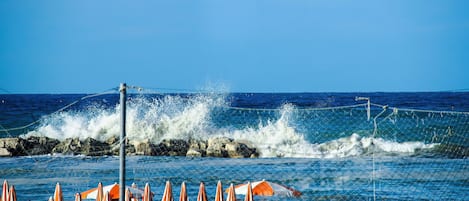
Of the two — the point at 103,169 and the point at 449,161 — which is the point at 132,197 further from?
the point at 449,161

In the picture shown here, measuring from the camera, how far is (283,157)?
29125 mm

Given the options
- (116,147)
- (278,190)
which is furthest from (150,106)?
(278,190)

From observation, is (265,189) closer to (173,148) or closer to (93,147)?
(173,148)

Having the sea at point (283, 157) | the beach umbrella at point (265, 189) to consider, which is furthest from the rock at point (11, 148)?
the beach umbrella at point (265, 189)

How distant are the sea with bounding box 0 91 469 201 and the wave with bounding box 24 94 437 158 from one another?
56 mm

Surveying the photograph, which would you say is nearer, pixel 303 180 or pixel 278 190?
pixel 278 190

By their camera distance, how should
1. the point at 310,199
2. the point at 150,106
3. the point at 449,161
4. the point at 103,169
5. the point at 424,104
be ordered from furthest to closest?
the point at 424,104 < the point at 150,106 < the point at 449,161 < the point at 103,169 < the point at 310,199

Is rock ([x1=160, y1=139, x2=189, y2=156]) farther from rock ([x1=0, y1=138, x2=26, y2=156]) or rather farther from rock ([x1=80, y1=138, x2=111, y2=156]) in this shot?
rock ([x1=0, y1=138, x2=26, y2=156])

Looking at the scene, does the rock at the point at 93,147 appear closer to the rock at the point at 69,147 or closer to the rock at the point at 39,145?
the rock at the point at 69,147

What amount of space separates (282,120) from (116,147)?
10.4 m

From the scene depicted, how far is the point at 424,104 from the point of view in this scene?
2317 inches

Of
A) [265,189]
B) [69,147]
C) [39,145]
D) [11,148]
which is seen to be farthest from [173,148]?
[265,189]

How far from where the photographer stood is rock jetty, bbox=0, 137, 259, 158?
1172 inches

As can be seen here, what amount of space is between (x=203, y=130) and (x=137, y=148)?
24.9 ft
